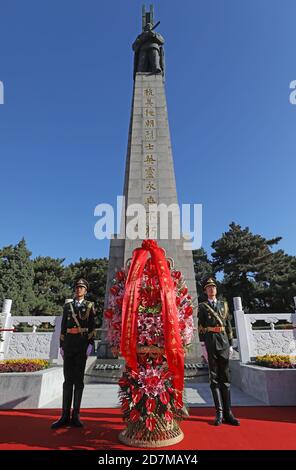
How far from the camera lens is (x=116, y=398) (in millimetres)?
4535

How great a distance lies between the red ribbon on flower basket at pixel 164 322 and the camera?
8.13ft

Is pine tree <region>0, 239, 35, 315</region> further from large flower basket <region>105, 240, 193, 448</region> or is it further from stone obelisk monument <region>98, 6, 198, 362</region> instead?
large flower basket <region>105, 240, 193, 448</region>

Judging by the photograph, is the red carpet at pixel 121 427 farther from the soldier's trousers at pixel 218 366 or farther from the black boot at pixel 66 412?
the soldier's trousers at pixel 218 366

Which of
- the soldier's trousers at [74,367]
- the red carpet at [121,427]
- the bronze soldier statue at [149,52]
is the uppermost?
the bronze soldier statue at [149,52]

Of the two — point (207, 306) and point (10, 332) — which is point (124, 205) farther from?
point (207, 306)

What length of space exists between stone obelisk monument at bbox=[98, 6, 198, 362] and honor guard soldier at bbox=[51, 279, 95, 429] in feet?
13.3

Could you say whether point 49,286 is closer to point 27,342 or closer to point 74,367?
point 27,342

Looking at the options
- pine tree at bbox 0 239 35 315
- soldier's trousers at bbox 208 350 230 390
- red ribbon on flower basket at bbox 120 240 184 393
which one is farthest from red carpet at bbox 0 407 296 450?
pine tree at bbox 0 239 35 315

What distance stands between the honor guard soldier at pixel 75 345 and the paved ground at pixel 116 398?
1.04 metres

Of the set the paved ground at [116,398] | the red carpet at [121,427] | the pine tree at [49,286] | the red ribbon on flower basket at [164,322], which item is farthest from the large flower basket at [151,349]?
the pine tree at [49,286]

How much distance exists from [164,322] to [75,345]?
1341mm

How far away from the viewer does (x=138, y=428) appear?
97.1 inches

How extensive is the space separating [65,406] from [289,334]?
13.6ft
